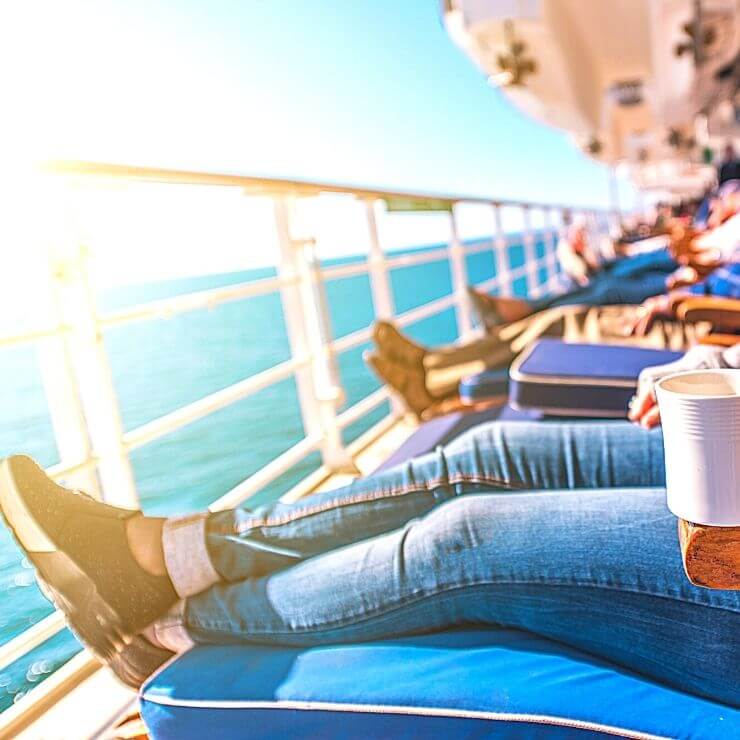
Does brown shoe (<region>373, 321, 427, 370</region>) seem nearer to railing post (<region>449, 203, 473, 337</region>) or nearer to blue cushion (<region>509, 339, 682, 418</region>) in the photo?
blue cushion (<region>509, 339, 682, 418</region>)

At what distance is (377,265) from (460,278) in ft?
2.71

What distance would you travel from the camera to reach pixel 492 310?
7.68ft

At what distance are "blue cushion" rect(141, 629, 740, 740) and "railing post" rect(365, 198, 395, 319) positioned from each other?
1.57m

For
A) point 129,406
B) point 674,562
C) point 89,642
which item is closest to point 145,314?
point 89,642

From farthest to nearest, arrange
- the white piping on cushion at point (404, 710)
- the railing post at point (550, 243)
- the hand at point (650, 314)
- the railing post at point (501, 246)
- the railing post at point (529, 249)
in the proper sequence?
the railing post at point (550, 243)
the railing post at point (529, 249)
the railing post at point (501, 246)
the hand at point (650, 314)
the white piping on cushion at point (404, 710)

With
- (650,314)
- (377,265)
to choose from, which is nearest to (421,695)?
(650,314)

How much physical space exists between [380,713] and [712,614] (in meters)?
0.29

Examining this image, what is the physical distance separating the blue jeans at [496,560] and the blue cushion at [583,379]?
0.86ft

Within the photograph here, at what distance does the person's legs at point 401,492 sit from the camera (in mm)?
764

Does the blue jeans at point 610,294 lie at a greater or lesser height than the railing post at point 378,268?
lesser

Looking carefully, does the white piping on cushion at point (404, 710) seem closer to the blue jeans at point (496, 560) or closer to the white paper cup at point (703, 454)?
the blue jeans at point (496, 560)

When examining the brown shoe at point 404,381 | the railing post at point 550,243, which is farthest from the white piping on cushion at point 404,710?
the railing post at point 550,243

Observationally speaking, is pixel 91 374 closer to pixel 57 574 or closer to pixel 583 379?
pixel 57 574

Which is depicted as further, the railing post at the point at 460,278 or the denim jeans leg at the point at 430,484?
the railing post at the point at 460,278
